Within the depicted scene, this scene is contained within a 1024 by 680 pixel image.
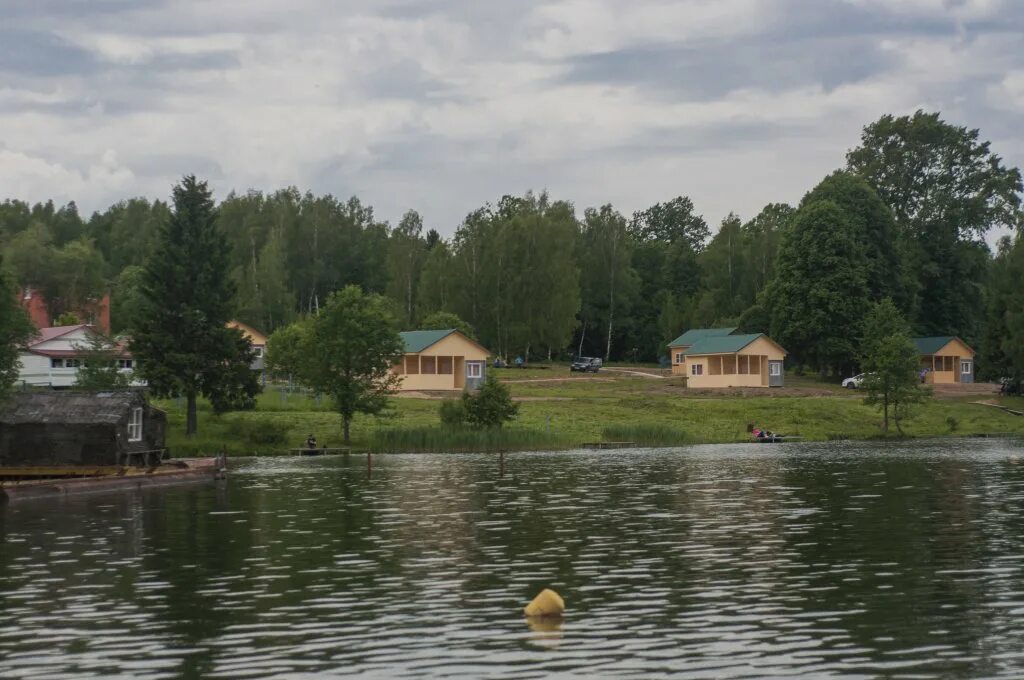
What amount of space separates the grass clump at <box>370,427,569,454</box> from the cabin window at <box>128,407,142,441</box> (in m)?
19.3

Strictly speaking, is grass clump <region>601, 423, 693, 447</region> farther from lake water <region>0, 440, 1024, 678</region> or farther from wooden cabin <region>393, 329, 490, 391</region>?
wooden cabin <region>393, 329, 490, 391</region>

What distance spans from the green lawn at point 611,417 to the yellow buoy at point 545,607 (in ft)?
185

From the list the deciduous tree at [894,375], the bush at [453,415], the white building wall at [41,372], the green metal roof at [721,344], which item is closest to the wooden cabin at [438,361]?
the green metal roof at [721,344]

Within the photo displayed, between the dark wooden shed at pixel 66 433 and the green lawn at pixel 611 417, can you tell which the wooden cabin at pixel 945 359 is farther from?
the dark wooden shed at pixel 66 433

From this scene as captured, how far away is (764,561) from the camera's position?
30.9 m

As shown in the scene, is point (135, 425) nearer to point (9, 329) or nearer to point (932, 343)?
point (9, 329)

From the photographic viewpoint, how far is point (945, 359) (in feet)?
443

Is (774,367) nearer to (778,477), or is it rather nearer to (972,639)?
(778,477)

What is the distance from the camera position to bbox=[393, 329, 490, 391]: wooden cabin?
118m

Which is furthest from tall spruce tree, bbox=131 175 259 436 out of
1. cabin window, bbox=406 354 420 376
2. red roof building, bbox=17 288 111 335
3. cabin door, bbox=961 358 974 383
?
cabin door, bbox=961 358 974 383

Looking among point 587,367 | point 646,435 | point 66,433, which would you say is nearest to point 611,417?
point 646,435

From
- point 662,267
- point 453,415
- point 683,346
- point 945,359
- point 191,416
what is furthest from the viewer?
point 662,267

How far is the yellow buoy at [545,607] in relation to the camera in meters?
23.5

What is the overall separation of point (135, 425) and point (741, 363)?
72.9 m
